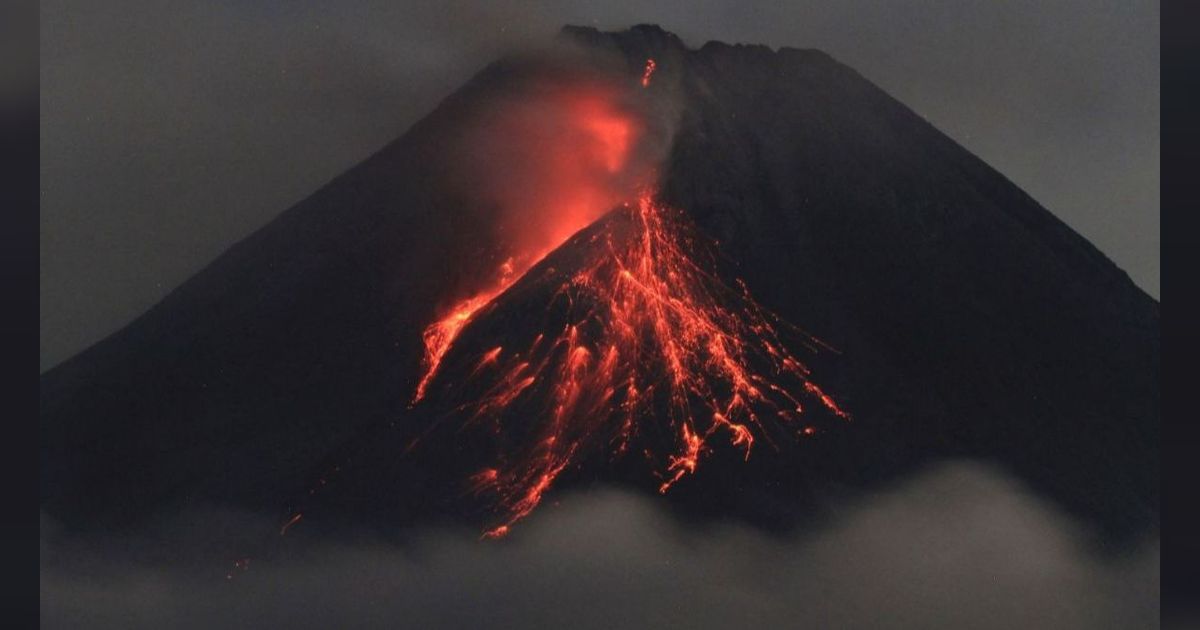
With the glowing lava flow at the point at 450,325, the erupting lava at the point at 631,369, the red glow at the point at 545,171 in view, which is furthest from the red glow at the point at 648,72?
the glowing lava flow at the point at 450,325

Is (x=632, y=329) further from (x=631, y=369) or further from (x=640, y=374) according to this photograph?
(x=640, y=374)

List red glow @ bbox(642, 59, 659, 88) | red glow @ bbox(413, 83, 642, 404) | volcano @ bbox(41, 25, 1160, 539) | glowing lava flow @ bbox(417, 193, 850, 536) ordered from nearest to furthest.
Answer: glowing lava flow @ bbox(417, 193, 850, 536), volcano @ bbox(41, 25, 1160, 539), red glow @ bbox(413, 83, 642, 404), red glow @ bbox(642, 59, 659, 88)

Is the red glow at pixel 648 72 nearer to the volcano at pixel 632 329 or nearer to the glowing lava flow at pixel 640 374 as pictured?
the volcano at pixel 632 329

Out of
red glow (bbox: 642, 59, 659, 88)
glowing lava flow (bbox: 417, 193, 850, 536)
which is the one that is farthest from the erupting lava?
red glow (bbox: 642, 59, 659, 88)

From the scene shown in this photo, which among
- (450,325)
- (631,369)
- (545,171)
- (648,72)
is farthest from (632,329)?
(648,72)

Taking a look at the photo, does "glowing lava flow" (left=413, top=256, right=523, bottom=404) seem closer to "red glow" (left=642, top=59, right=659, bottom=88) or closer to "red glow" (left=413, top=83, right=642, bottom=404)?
"red glow" (left=413, top=83, right=642, bottom=404)

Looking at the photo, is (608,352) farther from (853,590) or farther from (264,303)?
(264,303)

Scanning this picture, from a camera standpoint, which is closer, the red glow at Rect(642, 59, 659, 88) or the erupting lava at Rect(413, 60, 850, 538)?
the erupting lava at Rect(413, 60, 850, 538)

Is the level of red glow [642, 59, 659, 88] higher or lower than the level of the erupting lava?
higher
